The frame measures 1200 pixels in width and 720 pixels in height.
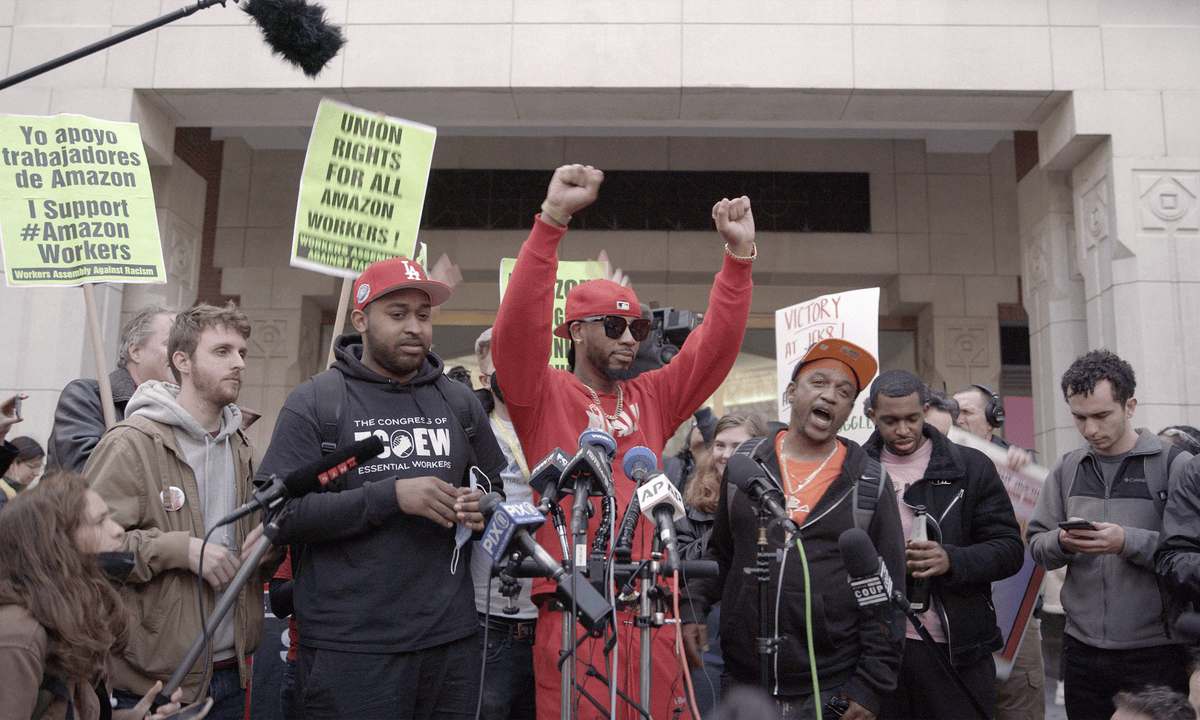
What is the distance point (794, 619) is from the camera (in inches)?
124

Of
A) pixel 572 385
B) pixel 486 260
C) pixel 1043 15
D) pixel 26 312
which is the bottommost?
pixel 572 385

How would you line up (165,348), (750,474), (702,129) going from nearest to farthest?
(750,474) < (165,348) < (702,129)

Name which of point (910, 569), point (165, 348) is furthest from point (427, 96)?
point (910, 569)

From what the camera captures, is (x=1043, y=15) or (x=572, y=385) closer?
(x=572, y=385)

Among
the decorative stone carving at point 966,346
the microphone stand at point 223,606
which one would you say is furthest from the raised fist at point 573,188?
the decorative stone carving at point 966,346

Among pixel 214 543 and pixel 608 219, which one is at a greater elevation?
pixel 608 219

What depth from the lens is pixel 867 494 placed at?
327 cm

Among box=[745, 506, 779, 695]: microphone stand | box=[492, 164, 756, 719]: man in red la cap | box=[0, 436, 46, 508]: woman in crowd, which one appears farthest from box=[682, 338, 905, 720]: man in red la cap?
box=[0, 436, 46, 508]: woman in crowd

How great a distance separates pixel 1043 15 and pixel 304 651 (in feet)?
27.4

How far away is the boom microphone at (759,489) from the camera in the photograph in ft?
8.30

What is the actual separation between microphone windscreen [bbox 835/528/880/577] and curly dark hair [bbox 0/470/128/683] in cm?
215

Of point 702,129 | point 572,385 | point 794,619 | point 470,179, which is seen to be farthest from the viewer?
point 470,179

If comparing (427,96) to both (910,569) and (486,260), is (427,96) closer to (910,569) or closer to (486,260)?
(486,260)

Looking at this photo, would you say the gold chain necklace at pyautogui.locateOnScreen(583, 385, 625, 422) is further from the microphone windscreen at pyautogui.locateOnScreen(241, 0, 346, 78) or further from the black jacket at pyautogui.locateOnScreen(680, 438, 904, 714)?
the microphone windscreen at pyautogui.locateOnScreen(241, 0, 346, 78)
